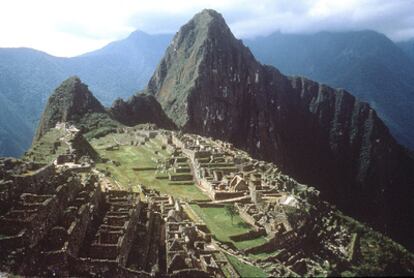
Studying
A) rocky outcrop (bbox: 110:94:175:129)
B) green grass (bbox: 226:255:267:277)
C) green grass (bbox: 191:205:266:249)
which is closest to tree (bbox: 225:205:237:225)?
green grass (bbox: 191:205:266:249)

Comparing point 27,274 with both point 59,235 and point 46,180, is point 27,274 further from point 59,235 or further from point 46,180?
point 46,180

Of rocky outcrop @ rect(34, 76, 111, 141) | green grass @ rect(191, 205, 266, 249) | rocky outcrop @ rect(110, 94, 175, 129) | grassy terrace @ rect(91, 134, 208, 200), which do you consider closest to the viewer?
green grass @ rect(191, 205, 266, 249)

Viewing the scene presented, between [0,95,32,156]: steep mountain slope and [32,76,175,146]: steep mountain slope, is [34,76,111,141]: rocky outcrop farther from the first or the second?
[0,95,32,156]: steep mountain slope

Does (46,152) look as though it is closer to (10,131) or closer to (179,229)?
(179,229)

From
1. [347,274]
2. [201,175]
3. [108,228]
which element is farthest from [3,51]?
[347,274]

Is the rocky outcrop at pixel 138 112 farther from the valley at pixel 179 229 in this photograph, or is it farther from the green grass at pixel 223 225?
the green grass at pixel 223 225
